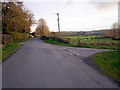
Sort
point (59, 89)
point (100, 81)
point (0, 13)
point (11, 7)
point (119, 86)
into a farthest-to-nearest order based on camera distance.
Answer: point (11, 7)
point (0, 13)
point (100, 81)
point (119, 86)
point (59, 89)

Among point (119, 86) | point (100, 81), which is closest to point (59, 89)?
point (100, 81)

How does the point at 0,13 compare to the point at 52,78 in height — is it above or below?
above

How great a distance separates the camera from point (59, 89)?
5160 millimetres

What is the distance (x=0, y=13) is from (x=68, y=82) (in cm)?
2463

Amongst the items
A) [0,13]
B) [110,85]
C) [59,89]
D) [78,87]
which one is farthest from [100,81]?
[0,13]

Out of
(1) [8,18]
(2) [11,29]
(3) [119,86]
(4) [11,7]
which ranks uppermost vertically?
(4) [11,7]

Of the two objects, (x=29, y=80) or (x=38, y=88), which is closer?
(x=38, y=88)

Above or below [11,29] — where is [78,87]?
below

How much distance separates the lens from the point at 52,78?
254 inches

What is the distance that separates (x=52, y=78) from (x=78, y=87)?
4.93 ft

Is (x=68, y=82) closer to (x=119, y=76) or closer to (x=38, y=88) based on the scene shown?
(x=38, y=88)

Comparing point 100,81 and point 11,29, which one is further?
point 11,29

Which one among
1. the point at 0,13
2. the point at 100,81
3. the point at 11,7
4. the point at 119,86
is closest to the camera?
the point at 119,86

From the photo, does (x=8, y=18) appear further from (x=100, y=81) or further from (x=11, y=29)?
(x=100, y=81)
